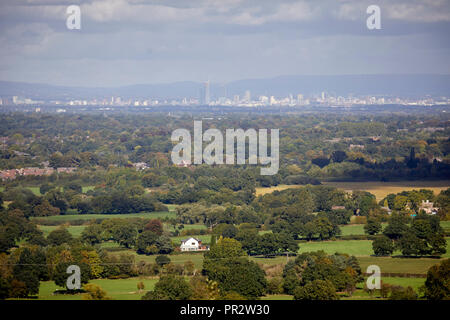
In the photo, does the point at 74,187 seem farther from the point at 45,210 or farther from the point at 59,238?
the point at 59,238

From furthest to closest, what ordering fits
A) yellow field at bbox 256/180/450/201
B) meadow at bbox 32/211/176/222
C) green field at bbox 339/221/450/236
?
yellow field at bbox 256/180/450/201
meadow at bbox 32/211/176/222
green field at bbox 339/221/450/236

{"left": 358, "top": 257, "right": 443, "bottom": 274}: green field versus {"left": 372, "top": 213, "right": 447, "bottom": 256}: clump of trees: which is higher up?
{"left": 372, "top": 213, "right": 447, "bottom": 256}: clump of trees

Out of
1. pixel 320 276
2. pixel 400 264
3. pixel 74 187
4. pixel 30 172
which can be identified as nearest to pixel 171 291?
pixel 320 276

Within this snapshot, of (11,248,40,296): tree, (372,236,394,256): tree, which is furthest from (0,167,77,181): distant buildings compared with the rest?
(372,236,394,256): tree

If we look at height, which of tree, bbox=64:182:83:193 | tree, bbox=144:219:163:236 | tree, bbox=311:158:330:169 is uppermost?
tree, bbox=311:158:330:169

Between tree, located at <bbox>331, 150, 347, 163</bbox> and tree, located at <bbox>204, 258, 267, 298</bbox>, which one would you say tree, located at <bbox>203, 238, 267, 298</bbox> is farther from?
tree, located at <bbox>331, 150, 347, 163</bbox>

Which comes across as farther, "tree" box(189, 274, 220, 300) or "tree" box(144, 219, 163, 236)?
"tree" box(144, 219, 163, 236)
